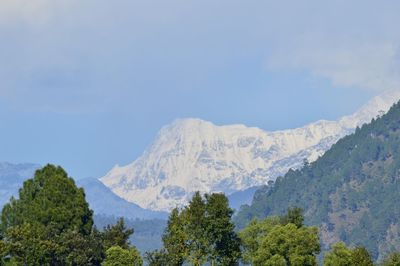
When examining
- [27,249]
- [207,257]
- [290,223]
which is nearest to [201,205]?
[207,257]

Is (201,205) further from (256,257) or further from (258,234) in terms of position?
(258,234)

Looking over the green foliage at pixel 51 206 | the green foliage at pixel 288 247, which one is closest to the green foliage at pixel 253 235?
the green foliage at pixel 288 247

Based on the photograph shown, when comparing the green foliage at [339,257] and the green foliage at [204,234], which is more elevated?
the green foliage at [204,234]

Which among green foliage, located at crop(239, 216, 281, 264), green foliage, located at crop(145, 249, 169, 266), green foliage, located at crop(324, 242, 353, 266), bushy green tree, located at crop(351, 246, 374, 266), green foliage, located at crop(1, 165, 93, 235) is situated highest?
green foliage, located at crop(1, 165, 93, 235)

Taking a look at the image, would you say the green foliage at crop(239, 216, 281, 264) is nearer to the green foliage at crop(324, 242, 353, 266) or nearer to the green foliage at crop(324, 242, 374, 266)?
the green foliage at crop(324, 242, 353, 266)

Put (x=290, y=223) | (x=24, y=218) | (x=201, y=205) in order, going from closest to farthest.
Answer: (x=201, y=205), (x=290, y=223), (x=24, y=218)

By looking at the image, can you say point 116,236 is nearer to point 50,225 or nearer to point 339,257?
point 50,225

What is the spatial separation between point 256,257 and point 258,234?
21.5 metres

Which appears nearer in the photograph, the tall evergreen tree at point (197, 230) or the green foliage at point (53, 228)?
the tall evergreen tree at point (197, 230)

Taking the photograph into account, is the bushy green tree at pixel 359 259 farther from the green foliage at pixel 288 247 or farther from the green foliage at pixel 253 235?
the green foliage at pixel 253 235

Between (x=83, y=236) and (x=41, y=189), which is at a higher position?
(x=41, y=189)

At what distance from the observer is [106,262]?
157 m

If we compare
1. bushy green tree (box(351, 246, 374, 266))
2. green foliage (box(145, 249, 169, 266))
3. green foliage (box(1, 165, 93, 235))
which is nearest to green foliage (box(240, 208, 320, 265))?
bushy green tree (box(351, 246, 374, 266))

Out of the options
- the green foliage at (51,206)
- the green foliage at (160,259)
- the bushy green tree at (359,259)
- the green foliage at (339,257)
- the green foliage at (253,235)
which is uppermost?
the green foliage at (51,206)
